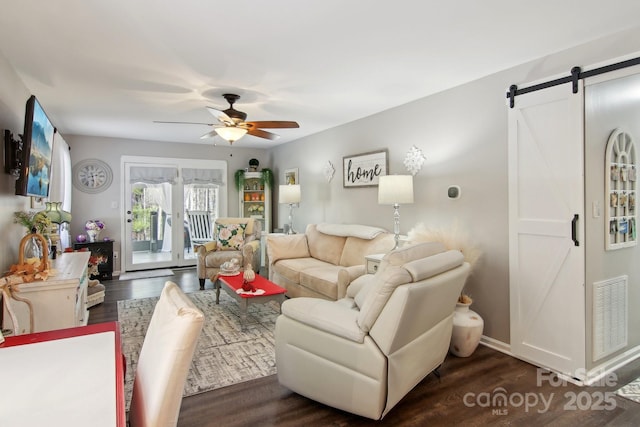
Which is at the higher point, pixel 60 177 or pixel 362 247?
pixel 60 177

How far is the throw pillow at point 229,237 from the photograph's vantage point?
5488 mm

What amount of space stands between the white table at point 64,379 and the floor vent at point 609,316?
304 cm

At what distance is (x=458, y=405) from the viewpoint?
7.44 ft

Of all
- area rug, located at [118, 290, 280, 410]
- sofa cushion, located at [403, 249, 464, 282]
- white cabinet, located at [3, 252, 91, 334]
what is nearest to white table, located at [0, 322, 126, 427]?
area rug, located at [118, 290, 280, 410]

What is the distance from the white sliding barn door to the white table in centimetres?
287

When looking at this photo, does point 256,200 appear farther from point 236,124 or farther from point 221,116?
point 221,116

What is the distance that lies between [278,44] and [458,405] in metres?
2.70

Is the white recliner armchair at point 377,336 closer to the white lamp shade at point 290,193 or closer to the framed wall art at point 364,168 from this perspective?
the framed wall art at point 364,168

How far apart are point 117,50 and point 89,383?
8.02 feet

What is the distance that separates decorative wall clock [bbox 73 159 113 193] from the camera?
19.6 feet

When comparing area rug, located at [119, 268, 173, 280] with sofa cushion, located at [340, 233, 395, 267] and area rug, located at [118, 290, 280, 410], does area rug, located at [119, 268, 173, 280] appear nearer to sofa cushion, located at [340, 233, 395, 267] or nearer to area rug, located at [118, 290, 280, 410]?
area rug, located at [118, 290, 280, 410]

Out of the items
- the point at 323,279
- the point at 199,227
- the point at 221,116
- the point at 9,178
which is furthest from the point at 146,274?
the point at 221,116

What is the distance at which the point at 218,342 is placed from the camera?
3.25 meters

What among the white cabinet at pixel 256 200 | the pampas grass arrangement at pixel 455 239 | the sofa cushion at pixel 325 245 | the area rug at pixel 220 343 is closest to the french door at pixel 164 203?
the white cabinet at pixel 256 200
